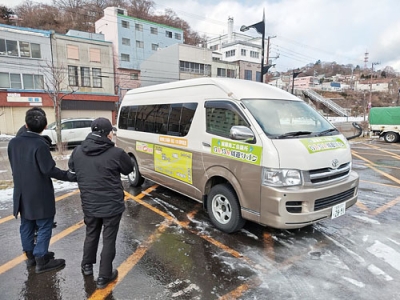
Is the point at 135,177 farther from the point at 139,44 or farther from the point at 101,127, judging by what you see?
the point at 139,44

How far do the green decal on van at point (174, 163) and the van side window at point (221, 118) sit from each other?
0.71 m

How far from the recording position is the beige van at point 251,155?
10.7 feet

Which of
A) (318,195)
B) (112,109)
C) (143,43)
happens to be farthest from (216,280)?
(143,43)

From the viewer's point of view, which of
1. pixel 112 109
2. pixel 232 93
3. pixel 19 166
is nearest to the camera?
pixel 19 166

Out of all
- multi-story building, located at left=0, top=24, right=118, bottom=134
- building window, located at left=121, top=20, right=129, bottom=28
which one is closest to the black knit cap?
multi-story building, located at left=0, top=24, right=118, bottom=134

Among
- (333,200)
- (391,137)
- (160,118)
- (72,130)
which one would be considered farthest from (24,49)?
(391,137)

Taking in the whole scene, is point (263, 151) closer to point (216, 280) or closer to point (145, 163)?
point (216, 280)

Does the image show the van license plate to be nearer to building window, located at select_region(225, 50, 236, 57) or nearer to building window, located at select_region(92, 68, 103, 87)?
building window, located at select_region(92, 68, 103, 87)

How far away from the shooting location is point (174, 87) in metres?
5.06

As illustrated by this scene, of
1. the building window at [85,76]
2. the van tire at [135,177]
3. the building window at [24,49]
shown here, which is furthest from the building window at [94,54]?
the van tire at [135,177]

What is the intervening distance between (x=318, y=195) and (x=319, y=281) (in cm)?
100

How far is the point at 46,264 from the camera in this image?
10.0 ft

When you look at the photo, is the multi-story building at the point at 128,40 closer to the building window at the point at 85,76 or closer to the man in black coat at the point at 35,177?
the building window at the point at 85,76

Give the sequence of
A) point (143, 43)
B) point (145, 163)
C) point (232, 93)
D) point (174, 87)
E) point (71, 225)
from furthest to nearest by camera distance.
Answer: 1. point (143, 43)
2. point (145, 163)
3. point (174, 87)
4. point (71, 225)
5. point (232, 93)
